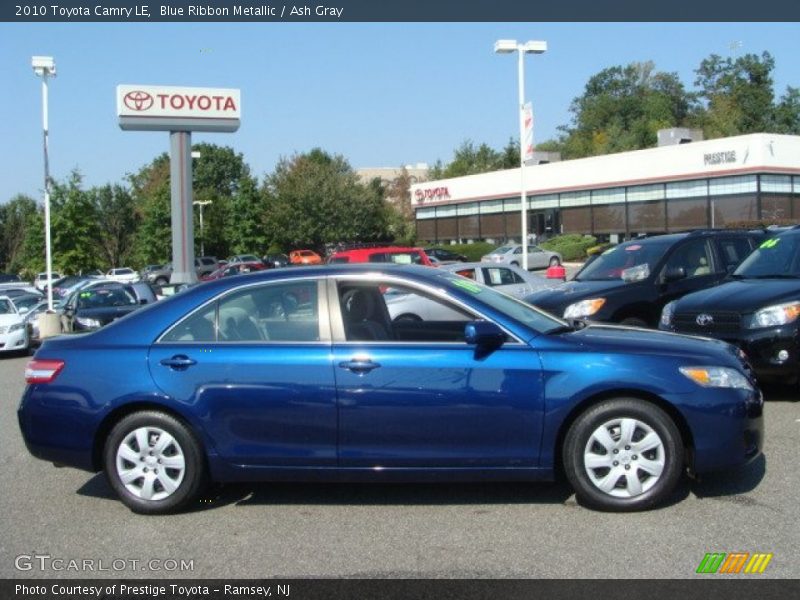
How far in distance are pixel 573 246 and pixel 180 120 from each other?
21.2 meters

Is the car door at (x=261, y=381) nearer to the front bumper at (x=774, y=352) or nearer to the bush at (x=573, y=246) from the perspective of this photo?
the front bumper at (x=774, y=352)

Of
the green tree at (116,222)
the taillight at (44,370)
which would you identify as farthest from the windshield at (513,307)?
the green tree at (116,222)

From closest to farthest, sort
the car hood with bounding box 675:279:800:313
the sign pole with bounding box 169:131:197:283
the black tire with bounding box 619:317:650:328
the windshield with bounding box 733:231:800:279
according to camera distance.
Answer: the car hood with bounding box 675:279:800:313 < the windshield with bounding box 733:231:800:279 < the black tire with bounding box 619:317:650:328 < the sign pole with bounding box 169:131:197:283

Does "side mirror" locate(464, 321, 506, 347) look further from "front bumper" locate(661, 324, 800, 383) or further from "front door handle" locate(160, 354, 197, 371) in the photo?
"front bumper" locate(661, 324, 800, 383)

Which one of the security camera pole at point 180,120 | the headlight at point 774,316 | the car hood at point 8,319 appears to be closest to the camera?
the headlight at point 774,316

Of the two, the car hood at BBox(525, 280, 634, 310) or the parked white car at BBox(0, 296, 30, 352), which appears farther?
the parked white car at BBox(0, 296, 30, 352)

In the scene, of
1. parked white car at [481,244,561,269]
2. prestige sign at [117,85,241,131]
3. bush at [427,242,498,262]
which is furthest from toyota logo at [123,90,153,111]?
bush at [427,242,498,262]

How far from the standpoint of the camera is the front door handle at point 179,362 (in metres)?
5.76

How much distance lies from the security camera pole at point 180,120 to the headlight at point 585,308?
31.5m

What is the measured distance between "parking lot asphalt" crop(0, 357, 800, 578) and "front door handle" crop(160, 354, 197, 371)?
39 cm

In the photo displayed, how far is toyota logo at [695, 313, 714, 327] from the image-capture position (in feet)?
29.7

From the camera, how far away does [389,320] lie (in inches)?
252

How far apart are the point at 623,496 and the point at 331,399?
75.1 inches

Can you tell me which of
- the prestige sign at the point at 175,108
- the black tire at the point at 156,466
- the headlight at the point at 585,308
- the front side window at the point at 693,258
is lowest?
the black tire at the point at 156,466
